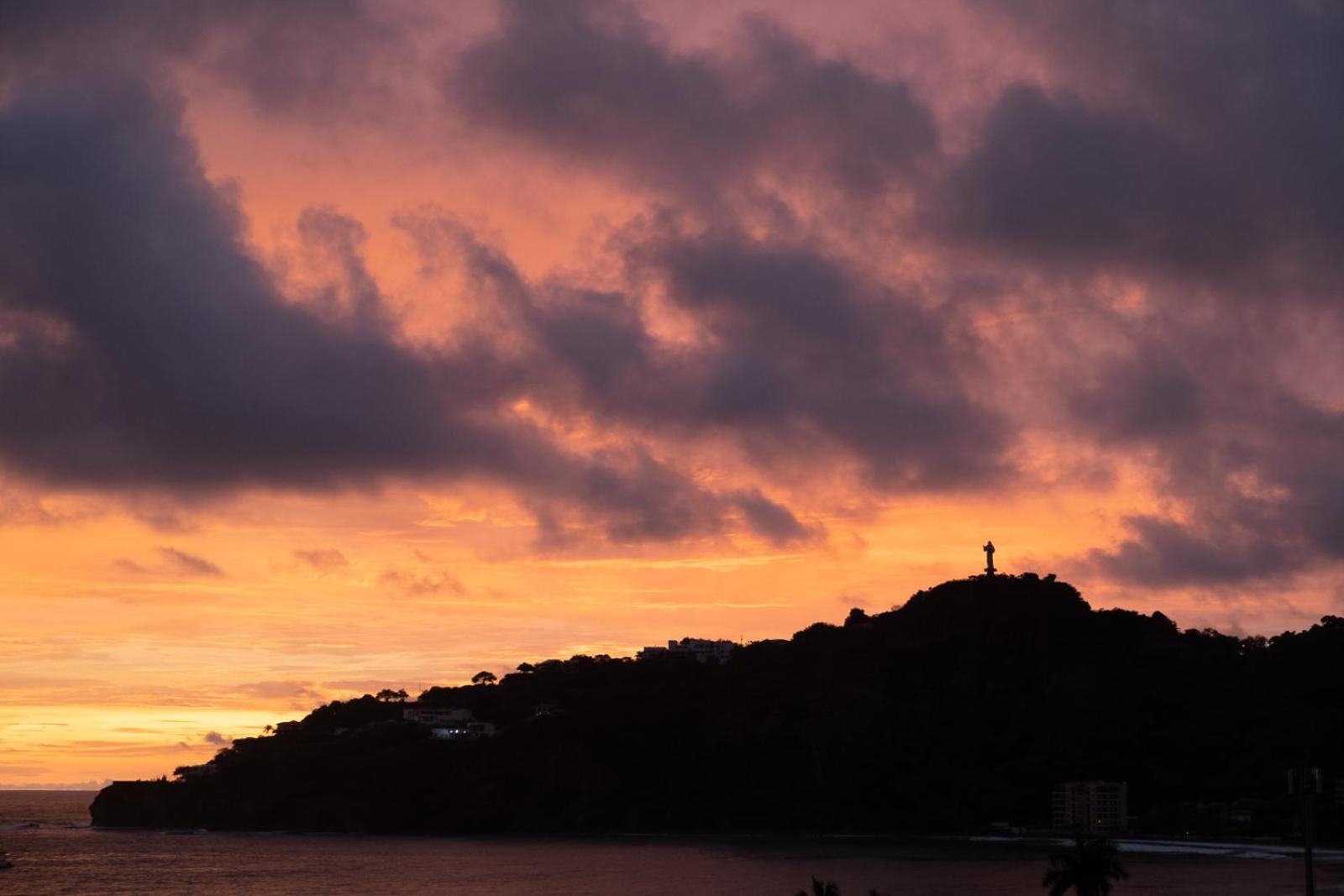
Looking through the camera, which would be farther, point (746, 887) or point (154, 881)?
point (154, 881)

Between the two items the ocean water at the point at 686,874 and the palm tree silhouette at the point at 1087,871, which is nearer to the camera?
the palm tree silhouette at the point at 1087,871

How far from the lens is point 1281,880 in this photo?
144m

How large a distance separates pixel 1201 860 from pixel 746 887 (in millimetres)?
61786

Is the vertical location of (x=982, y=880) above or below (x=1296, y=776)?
below

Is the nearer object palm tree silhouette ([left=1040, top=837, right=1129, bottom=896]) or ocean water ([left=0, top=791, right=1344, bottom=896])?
palm tree silhouette ([left=1040, top=837, right=1129, bottom=896])

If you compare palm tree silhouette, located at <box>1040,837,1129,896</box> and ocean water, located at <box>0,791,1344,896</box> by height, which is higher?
palm tree silhouette, located at <box>1040,837,1129,896</box>

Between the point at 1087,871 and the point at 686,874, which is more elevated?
the point at 1087,871

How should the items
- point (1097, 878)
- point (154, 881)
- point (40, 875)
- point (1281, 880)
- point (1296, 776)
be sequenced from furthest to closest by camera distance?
1. point (40, 875)
2. point (154, 881)
3. point (1281, 880)
4. point (1097, 878)
5. point (1296, 776)

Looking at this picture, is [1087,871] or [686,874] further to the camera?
[686,874]

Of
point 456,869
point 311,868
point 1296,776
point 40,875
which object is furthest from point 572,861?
point 1296,776

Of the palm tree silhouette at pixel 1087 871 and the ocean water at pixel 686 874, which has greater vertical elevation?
the palm tree silhouette at pixel 1087 871

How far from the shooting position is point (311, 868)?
18475 cm

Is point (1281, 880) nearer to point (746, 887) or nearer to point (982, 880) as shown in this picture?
point (982, 880)

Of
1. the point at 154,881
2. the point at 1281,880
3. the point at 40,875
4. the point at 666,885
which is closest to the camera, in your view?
the point at 1281,880
